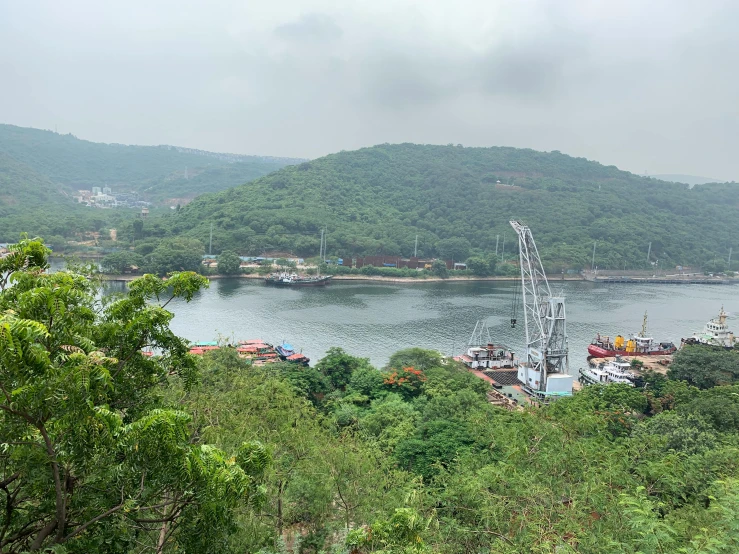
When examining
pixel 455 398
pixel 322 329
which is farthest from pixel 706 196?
pixel 455 398

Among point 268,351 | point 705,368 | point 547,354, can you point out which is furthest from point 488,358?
point 268,351

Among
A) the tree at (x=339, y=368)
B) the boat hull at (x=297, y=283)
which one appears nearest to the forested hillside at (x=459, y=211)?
the boat hull at (x=297, y=283)

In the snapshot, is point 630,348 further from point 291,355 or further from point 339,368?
point 291,355

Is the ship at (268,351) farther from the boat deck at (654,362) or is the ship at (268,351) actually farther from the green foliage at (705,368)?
the green foliage at (705,368)

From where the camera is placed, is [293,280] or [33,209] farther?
[33,209]

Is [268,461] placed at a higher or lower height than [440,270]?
higher

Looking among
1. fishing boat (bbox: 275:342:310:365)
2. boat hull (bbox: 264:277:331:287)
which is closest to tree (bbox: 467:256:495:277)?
boat hull (bbox: 264:277:331:287)

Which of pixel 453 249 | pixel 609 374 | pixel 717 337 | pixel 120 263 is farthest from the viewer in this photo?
pixel 453 249

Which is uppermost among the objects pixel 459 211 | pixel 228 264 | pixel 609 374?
pixel 459 211
